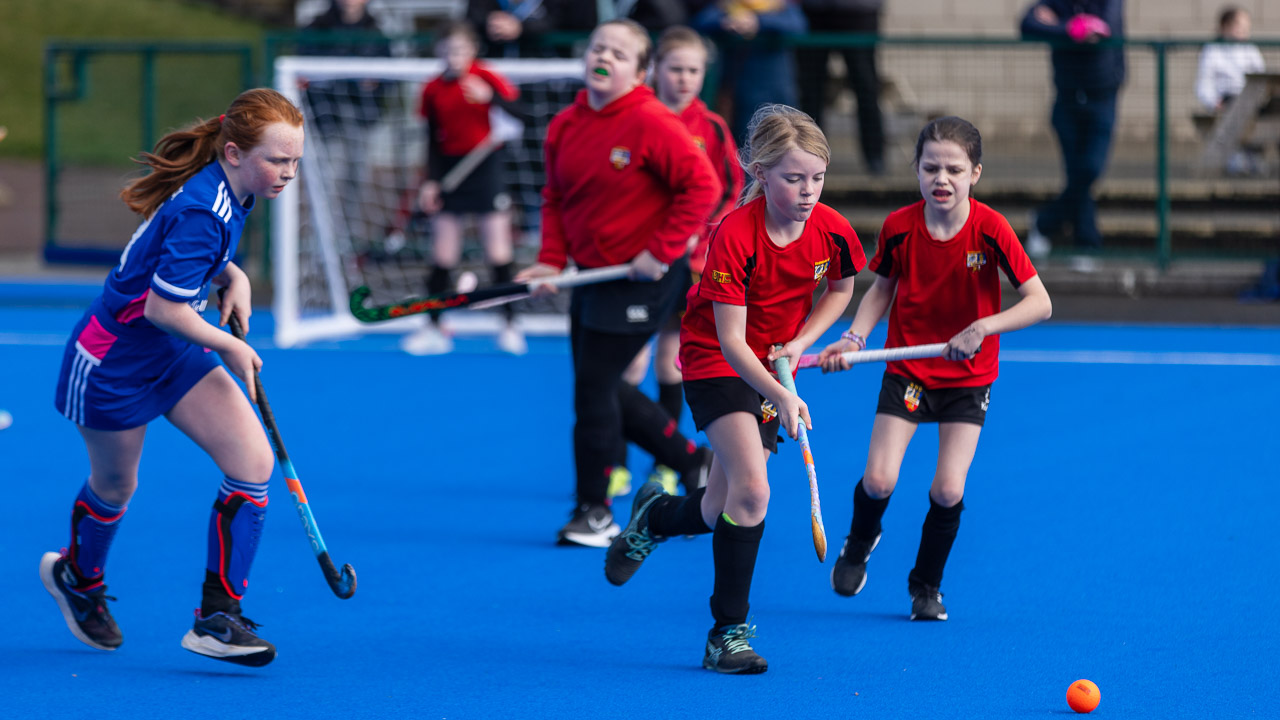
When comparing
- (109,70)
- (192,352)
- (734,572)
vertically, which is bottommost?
(734,572)

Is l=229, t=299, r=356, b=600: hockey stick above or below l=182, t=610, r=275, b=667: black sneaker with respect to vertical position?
above

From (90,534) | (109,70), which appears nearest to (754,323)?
(90,534)

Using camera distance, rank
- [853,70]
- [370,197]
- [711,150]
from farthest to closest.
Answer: [370,197] < [853,70] < [711,150]

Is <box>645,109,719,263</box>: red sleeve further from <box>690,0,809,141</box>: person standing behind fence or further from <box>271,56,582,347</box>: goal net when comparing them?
<box>690,0,809,141</box>: person standing behind fence

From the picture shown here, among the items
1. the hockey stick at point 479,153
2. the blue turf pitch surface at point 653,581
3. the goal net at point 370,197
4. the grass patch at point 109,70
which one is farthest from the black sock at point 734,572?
the grass patch at point 109,70

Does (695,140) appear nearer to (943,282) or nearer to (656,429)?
(656,429)

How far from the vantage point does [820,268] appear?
3.68 metres

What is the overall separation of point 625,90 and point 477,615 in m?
1.73

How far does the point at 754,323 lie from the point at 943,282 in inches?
21.7

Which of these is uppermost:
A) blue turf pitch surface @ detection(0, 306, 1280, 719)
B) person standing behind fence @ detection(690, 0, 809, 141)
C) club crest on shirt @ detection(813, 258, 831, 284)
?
person standing behind fence @ detection(690, 0, 809, 141)

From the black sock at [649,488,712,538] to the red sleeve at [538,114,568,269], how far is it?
4.09 feet

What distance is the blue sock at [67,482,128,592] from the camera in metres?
3.72

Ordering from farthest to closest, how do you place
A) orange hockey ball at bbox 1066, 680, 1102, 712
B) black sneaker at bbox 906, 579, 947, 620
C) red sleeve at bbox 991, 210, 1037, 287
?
1. black sneaker at bbox 906, 579, 947, 620
2. red sleeve at bbox 991, 210, 1037, 287
3. orange hockey ball at bbox 1066, 680, 1102, 712

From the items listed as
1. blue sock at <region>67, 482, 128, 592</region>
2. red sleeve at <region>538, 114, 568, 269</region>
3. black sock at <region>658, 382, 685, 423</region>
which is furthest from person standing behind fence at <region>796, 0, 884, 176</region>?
blue sock at <region>67, 482, 128, 592</region>
